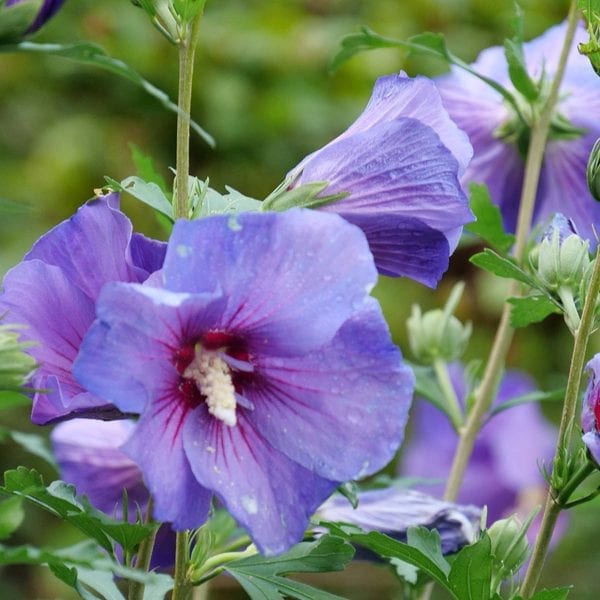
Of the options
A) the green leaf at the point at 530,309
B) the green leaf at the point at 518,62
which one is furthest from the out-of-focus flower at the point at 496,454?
the green leaf at the point at 530,309

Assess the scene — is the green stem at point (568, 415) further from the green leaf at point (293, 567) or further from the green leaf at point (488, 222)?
the green leaf at point (488, 222)

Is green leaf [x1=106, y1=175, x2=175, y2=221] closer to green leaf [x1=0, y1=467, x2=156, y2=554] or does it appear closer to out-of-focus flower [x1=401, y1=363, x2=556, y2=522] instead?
green leaf [x1=0, y1=467, x2=156, y2=554]

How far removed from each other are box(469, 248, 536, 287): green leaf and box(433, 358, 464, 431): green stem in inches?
12.4

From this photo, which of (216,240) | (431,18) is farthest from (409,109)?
(431,18)

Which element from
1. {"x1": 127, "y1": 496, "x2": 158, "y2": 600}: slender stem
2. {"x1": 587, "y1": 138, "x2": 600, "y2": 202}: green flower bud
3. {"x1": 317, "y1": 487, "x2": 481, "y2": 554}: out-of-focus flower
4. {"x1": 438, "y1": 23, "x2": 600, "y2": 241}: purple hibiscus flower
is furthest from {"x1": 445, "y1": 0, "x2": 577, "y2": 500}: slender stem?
{"x1": 127, "y1": 496, "x2": 158, "y2": 600}: slender stem

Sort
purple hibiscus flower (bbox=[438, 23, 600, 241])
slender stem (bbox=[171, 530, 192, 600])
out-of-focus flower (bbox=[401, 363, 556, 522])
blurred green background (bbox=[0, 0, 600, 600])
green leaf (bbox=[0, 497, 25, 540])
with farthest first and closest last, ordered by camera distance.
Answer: blurred green background (bbox=[0, 0, 600, 600]) → out-of-focus flower (bbox=[401, 363, 556, 522]) → purple hibiscus flower (bbox=[438, 23, 600, 241]) → slender stem (bbox=[171, 530, 192, 600]) → green leaf (bbox=[0, 497, 25, 540])

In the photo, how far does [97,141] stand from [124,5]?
29 cm

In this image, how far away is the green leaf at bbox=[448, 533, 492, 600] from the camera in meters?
0.69

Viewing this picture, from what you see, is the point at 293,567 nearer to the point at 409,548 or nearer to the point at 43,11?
the point at 409,548

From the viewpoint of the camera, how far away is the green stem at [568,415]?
72 centimetres

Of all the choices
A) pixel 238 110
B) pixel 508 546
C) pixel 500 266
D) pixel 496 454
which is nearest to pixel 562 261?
pixel 500 266

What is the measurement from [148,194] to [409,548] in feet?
0.81

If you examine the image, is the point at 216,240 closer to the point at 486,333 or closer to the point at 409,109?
the point at 409,109

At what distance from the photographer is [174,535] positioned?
0.85 metres
